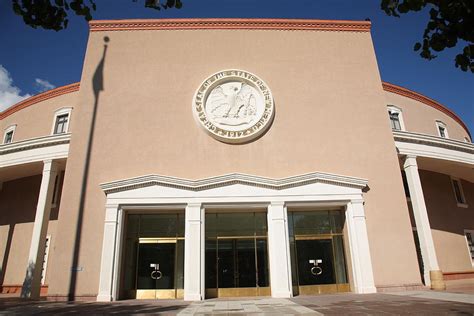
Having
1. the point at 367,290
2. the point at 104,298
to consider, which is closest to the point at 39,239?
the point at 104,298

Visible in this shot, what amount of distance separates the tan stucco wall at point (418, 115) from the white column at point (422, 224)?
529cm

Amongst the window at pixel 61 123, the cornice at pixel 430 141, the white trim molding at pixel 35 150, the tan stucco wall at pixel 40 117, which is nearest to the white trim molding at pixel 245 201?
the cornice at pixel 430 141

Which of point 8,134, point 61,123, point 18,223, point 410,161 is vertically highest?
point 8,134

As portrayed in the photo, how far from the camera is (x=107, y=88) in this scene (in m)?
16.3

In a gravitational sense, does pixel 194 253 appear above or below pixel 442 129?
below

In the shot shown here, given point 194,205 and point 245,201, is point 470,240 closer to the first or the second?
point 245,201

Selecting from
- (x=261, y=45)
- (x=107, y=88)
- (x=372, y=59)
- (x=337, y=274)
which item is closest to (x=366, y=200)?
(x=337, y=274)

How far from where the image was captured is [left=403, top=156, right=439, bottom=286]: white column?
15.3 meters

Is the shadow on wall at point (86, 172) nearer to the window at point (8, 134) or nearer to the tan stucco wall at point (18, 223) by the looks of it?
the tan stucco wall at point (18, 223)

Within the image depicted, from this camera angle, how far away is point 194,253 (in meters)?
13.3

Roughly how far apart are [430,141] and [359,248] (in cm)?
790

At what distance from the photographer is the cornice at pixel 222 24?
Result: 56.6 ft

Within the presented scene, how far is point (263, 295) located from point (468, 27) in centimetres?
1217

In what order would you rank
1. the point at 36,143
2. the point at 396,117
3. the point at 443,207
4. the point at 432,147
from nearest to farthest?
1. the point at 36,143
2. the point at 432,147
3. the point at 443,207
4. the point at 396,117
